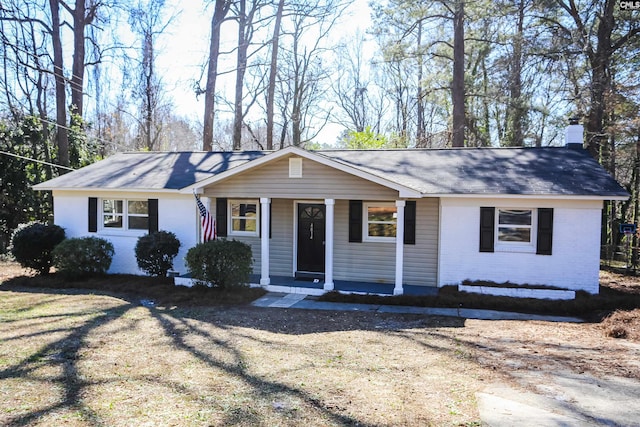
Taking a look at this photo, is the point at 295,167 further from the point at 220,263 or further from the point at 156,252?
the point at 156,252

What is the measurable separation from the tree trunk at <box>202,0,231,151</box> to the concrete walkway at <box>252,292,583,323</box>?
38.1ft

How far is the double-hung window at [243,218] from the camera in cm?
1263

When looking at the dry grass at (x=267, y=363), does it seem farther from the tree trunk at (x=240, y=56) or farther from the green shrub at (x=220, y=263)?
the tree trunk at (x=240, y=56)

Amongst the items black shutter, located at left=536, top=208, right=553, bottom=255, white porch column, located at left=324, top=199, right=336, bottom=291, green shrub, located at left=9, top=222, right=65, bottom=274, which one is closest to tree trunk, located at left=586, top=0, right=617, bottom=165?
black shutter, located at left=536, top=208, right=553, bottom=255

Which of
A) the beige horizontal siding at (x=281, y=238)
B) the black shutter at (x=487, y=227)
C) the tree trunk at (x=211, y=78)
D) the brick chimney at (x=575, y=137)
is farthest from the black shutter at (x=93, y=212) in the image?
the brick chimney at (x=575, y=137)

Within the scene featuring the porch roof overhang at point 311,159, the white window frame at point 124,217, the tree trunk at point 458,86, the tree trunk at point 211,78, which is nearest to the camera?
the porch roof overhang at point 311,159

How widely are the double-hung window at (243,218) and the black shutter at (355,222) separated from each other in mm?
2671

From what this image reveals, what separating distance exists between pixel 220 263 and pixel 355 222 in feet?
11.7

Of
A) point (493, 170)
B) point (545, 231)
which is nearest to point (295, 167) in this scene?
point (493, 170)

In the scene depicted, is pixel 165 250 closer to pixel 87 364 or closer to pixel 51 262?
pixel 51 262

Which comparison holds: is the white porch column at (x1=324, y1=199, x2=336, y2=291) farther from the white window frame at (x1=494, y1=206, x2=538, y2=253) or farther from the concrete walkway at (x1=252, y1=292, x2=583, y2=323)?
the white window frame at (x1=494, y1=206, x2=538, y2=253)

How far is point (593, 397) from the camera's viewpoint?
4598mm

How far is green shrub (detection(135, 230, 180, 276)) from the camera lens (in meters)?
11.9

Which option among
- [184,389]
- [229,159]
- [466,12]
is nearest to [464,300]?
[184,389]
